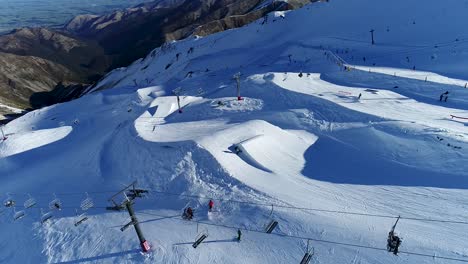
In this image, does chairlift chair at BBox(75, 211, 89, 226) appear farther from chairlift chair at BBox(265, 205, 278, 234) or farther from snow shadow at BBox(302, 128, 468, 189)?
snow shadow at BBox(302, 128, 468, 189)

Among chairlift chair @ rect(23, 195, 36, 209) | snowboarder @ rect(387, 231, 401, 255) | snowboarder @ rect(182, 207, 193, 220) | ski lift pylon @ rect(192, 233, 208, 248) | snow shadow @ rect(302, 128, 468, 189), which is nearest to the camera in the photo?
snowboarder @ rect(387, 231, 401, 255)

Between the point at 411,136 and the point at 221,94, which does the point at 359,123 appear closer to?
the point at 411,136

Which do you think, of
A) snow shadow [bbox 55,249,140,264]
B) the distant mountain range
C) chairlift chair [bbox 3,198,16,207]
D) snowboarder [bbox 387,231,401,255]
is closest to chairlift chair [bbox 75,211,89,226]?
snow shadow [bbox 55,249,140,264]

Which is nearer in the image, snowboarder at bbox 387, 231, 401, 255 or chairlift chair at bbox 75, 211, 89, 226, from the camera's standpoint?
snowboarder at bbox 387, 231, 401, 255

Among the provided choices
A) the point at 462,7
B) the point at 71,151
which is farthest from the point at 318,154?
the point at 462,7

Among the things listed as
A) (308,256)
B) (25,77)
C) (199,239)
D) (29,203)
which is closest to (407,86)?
(308,256)

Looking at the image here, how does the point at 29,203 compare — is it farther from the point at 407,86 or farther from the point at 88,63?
the point at 88,63

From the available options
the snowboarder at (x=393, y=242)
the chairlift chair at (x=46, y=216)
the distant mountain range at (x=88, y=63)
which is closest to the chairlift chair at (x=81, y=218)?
the chairlift chair at (x=46, y=216)

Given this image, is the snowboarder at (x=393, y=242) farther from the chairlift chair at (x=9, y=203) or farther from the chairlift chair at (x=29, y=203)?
the chairlift chair at (x=9, y=203)

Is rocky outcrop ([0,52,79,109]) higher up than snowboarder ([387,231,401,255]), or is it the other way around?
snowboarder ([387,231,401,255])
